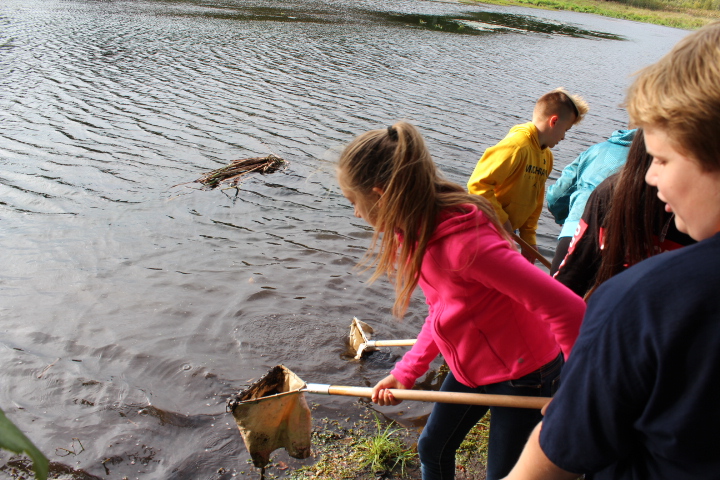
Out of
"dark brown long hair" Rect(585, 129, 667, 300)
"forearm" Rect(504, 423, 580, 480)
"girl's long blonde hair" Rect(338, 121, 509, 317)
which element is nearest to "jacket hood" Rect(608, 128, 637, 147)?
"dark brown long hair" Rect(585, 129, 667, 300)

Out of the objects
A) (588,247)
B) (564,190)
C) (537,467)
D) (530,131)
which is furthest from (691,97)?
(530,131)

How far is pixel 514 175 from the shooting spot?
4109mm

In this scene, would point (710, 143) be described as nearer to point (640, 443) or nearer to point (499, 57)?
point (640, 443)

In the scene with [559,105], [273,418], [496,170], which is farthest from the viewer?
[559,105]

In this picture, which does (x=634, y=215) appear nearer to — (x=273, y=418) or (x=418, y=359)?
(x=418, y=359)

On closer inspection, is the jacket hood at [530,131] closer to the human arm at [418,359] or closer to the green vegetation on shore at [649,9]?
the human arm at [418,359]

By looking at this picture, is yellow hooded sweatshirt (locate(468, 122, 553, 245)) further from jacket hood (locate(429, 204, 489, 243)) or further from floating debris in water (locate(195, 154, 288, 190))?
floating debris in water (locate(195, 154, 288, 190))

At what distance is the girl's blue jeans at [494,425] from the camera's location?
2.16 m

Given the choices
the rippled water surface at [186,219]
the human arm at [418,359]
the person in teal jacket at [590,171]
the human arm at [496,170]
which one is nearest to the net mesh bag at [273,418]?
the rippled water surface at [186,219]

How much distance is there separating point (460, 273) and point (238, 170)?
25.0ft

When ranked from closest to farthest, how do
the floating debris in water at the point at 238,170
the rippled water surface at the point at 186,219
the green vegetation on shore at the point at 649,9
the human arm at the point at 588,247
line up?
the human arm at the point at 588,247 < the rippled water surface at the point at 186,219 < the floating debris in water at the point at 238,170 < the green vegetation on shore at the point at 649,9

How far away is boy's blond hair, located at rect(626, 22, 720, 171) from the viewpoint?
835mm

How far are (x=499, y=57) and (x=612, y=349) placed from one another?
74.7 ft

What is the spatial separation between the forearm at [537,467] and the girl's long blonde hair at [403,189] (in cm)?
104
